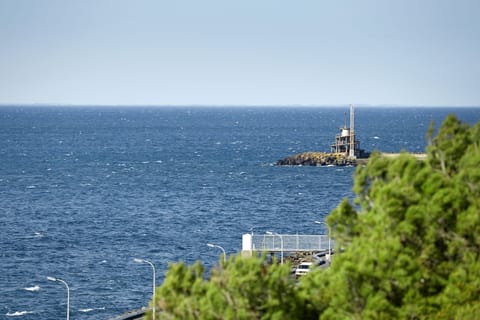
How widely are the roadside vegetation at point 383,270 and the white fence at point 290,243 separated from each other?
4001cm

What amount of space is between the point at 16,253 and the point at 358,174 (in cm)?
6231

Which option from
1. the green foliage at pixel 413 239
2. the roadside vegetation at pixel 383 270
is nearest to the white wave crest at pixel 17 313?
the roadside vegetation at pixel 383 270

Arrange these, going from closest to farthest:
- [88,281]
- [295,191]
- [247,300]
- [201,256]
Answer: [247,300] → [88,281] → [201,256] → [295,191]

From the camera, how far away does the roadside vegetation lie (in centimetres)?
3950

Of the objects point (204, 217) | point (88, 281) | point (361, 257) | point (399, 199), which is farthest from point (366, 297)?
point (204, 217)

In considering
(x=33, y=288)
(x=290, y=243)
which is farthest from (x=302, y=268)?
(x=33, y=288)

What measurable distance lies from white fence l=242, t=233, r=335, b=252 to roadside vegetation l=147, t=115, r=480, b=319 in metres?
40.0

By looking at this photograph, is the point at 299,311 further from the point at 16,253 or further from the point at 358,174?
the point at 16,253

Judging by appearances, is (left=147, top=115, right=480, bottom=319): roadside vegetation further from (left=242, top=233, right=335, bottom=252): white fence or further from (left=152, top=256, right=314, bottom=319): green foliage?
(left=242, top=233, right=335, bottom=252): white fence

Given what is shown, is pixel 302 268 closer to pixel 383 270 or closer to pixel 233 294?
pixel 383 270

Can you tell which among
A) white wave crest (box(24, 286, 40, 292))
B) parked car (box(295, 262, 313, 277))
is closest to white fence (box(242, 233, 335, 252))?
parked car (box(295, 262, 313, 277))

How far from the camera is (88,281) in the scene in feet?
293

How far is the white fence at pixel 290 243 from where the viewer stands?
86062 millimetres

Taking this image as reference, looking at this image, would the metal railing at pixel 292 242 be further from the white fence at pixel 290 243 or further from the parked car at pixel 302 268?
the parked car at pixel 302 268
